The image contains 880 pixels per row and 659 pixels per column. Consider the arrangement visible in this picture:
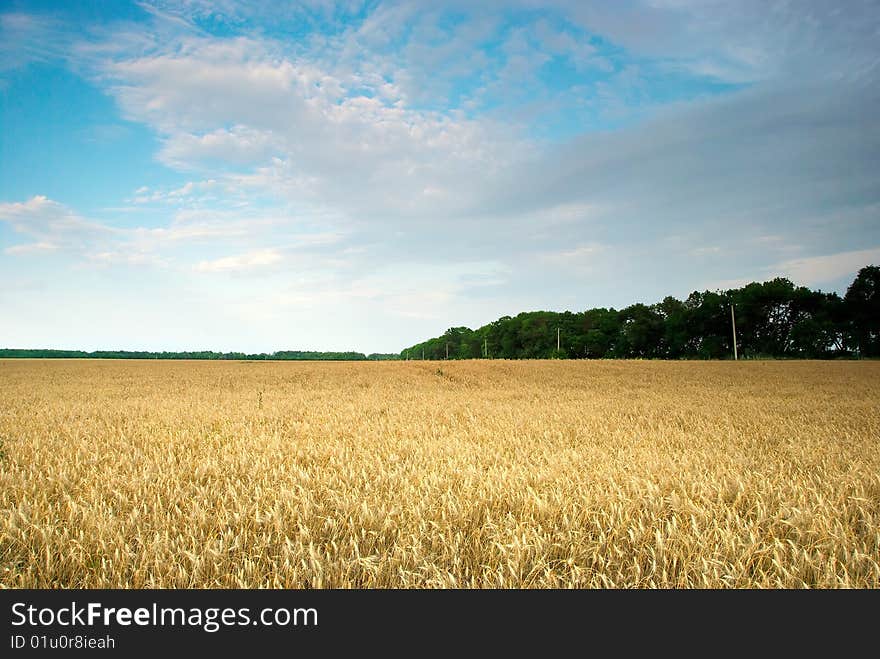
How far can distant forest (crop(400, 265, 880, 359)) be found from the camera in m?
64.8

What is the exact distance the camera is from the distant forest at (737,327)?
64.8 m

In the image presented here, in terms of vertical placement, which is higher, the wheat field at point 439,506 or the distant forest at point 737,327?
the distant forest at point 737,327

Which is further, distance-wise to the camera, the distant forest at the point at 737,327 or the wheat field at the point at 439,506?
the distant forest at the point at 737,327

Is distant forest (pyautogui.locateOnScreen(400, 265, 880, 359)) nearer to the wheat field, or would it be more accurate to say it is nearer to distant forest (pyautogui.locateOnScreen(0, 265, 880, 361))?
distant forest (pyautogui.locateOnScreen(0, 265, 880, 361))

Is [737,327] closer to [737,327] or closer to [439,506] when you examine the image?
[737,327]

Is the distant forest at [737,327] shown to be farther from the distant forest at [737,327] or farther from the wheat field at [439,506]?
the wheat field at [439,506]

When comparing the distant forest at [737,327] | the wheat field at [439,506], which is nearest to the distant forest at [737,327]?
the distant forest at [737,327]

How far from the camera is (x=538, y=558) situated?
9.05 feet

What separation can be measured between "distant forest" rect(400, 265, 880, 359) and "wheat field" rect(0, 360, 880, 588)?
57.7 metres

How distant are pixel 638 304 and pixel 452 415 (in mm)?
99895

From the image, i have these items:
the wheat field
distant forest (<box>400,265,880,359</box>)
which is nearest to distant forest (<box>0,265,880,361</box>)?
distant forest (<box>400,265,880,359</box>)

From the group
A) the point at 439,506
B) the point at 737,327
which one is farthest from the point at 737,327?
the point at 439,506

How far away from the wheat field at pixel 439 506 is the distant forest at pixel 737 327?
5771cm

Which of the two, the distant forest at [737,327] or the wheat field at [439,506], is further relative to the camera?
the distant forest at [737,327]
